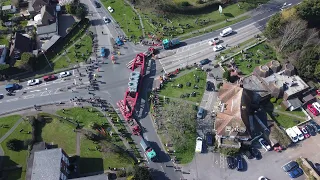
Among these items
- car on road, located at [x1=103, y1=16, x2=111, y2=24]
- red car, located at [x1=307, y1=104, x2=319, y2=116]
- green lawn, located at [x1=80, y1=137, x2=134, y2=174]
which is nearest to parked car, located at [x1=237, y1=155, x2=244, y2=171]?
red car, located at [x1=307, y1=104, x2=319, y2=116]

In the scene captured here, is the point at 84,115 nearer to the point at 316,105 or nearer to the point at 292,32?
the point at 316,105

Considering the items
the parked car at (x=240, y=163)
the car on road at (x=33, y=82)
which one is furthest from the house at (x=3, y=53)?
the parked car at (x=240, y=163)

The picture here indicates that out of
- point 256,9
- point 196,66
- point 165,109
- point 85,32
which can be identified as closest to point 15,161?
point 165,109

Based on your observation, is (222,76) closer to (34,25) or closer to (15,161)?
(15,161)

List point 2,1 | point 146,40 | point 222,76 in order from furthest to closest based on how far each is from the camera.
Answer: point 2,1 < point 146,40 < point 222,76

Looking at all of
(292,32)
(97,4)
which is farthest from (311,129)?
(97,4)

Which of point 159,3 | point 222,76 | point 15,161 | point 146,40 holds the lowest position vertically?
point 15,161
